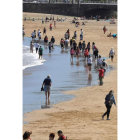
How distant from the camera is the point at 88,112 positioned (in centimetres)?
1394

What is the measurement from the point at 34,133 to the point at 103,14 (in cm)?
7798

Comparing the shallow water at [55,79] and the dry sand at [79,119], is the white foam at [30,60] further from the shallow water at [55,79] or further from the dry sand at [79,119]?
the dry sand at [79,119]

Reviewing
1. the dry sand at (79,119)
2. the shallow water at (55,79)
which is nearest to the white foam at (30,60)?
the shallow water at (55,79)

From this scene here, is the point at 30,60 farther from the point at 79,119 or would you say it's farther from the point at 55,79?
the point at 79,119

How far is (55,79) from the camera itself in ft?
69.6

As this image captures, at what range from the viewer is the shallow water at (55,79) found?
1617cm

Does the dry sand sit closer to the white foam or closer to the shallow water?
the shallow water

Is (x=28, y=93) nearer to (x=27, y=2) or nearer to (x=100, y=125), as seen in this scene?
(x=100, y=125)

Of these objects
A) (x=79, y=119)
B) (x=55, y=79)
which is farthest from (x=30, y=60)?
(x=79, y=119)

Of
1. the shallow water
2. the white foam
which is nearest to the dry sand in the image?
the shallow water

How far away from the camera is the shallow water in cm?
1617
